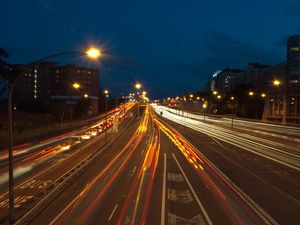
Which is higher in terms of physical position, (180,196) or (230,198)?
(230,198)

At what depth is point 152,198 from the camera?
20.9 metres

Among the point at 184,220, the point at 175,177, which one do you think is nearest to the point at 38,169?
the point at 175,177

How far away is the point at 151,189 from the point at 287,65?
106200mm

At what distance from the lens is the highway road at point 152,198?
16.8m

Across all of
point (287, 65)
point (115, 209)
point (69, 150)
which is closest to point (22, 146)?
point (69, 150)

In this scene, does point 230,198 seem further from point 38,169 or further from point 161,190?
point 38,169

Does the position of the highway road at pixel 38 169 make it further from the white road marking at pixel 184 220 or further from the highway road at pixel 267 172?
the highway road at pixel 267 172

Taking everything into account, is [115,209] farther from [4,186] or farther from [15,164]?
[15,164]

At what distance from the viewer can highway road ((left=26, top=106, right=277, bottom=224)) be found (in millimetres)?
16750

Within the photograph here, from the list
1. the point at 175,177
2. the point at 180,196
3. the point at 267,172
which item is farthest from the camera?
the point at 267,172

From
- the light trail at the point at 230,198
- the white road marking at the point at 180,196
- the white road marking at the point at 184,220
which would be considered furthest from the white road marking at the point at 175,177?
the white road marking at the point at 184,220

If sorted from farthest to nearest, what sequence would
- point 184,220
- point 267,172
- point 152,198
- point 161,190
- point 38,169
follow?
point 38,169
point 267,172
point 161,190
point 152,198
point 184,220

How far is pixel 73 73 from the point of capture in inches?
7756

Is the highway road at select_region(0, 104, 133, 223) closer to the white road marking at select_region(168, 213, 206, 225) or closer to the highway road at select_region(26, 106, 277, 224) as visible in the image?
the highway road at select_region(26, 106, 277, 224)
